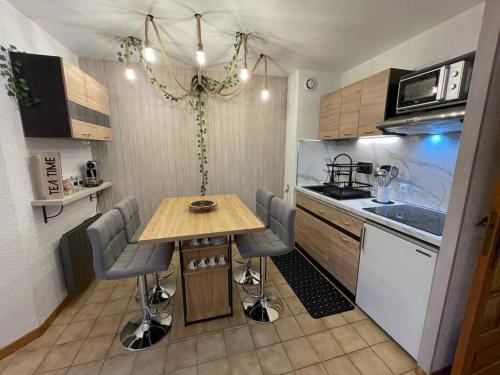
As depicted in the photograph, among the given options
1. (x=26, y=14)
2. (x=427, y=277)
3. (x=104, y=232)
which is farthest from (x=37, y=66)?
(x=427, y=277)

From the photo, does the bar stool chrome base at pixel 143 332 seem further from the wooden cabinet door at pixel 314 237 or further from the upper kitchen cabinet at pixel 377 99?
the upper kitchen cabinet at pixel 377 99

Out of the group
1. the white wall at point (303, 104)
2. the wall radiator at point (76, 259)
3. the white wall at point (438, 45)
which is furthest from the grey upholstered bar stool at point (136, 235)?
the white wall at point (438, 45)

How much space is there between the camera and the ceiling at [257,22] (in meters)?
1.57

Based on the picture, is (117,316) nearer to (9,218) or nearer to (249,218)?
(9,218)

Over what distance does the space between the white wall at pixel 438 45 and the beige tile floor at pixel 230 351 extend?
7.46 feet

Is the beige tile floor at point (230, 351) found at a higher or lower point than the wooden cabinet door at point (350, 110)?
lower

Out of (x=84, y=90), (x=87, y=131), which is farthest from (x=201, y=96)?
(x=87, y=131)

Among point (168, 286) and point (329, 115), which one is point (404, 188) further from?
point (168, 286)

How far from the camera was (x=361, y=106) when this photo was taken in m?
2.18

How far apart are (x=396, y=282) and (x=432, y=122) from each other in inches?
45.2

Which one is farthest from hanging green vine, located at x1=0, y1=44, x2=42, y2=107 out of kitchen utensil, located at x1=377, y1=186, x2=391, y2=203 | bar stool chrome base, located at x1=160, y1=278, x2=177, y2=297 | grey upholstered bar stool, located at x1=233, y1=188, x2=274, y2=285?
kitchen utensil, located at x1=377, y1=186, x2=391, y2=203

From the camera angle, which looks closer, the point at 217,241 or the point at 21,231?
the point at 21,231

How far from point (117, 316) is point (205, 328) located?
81 cm

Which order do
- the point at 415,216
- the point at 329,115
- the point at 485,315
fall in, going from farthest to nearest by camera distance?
the point at 329,115 < the point at 415,216 < the point at 485,315
